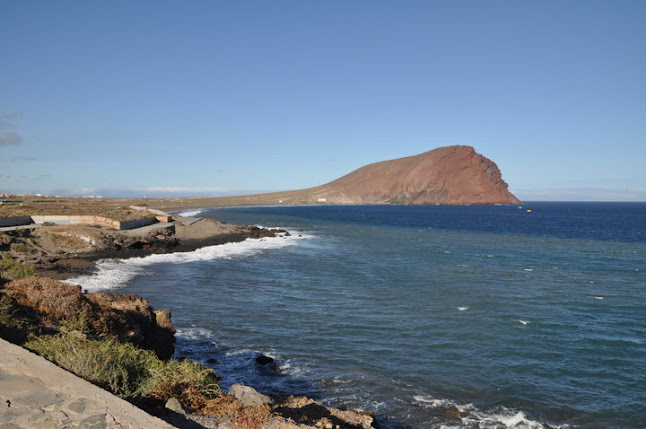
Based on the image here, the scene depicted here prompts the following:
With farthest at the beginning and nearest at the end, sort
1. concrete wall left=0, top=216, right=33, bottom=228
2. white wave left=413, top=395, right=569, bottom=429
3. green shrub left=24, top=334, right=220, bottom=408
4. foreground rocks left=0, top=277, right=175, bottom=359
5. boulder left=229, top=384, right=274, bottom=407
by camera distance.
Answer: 1. concrete wall left=0, top=216, right=33, bottom=228
2. white wave left=413, top=395, right=569, bottom=429
3. foreground rocks left=0, top=277, right=175, bottom=359
4. boulder left=229, top=384, right=274, bottom=407
5. green shrub left=24, top=334, right=220, bottom=408

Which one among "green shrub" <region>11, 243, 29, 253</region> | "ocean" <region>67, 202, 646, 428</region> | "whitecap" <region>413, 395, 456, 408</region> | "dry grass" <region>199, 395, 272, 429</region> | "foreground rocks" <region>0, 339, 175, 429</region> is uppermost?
"foreground rocks" <region>0, 339, 175, 429</region>

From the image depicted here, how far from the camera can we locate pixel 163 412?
6.72m

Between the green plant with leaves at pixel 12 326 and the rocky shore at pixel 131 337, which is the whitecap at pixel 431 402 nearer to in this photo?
the rocky shore at pixel 131 337

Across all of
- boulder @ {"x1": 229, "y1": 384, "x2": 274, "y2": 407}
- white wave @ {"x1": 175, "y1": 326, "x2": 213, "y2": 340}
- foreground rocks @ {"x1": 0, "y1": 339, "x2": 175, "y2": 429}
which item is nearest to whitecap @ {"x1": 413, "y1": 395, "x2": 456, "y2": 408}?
boulder @ {"x1": 229, "y1": 384, "x2": 274, "y2": 407}

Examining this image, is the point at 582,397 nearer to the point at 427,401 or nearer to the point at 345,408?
the point at 427,401

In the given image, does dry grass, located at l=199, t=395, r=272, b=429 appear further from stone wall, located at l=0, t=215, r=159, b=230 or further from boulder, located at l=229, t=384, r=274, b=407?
stone wall, located at l=0, t=215, r=159, b=230

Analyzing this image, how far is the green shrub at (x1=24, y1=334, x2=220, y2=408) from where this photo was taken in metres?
7.02

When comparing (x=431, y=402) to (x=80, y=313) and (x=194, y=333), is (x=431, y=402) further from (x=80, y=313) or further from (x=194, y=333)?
(x=80, y=313)

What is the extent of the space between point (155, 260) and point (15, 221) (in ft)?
66.1

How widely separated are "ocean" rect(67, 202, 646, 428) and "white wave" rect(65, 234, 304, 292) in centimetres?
26

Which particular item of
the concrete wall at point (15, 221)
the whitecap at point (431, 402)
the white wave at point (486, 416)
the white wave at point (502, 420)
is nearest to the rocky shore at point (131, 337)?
the whitecap at point (431, 402)

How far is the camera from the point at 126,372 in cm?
722

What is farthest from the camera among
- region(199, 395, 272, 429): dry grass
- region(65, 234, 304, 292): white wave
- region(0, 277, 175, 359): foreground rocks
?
region(65, 234, 304, 292): white wave

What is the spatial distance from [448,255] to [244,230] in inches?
1314
